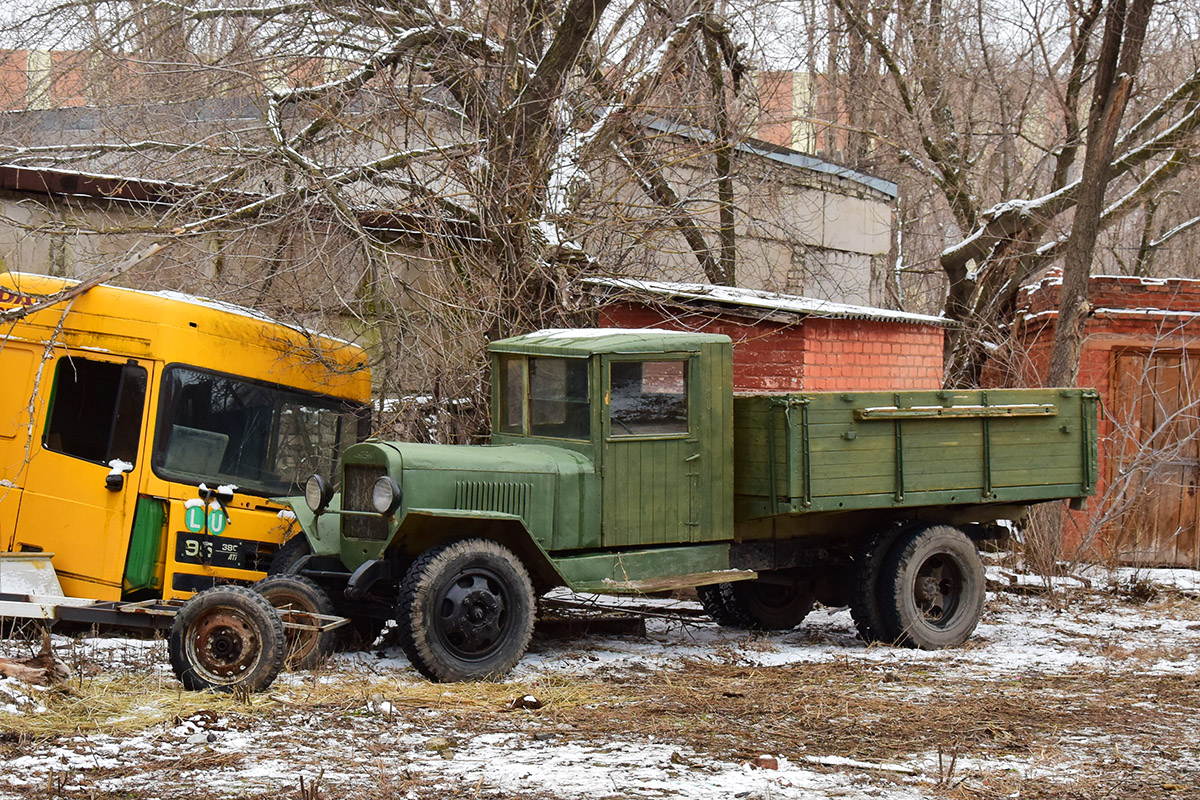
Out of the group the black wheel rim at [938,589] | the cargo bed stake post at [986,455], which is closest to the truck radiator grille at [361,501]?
the black wheel rim at [938,589]

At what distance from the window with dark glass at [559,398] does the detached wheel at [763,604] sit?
81.0 inches

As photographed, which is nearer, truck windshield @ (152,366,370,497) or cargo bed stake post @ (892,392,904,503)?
truck windshield @ (152,366,370,497)

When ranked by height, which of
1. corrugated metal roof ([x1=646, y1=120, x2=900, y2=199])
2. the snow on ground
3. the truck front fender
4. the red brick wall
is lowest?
the snow on ground

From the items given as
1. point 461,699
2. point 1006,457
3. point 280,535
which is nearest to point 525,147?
point 280,535

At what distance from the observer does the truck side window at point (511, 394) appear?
7980 mm

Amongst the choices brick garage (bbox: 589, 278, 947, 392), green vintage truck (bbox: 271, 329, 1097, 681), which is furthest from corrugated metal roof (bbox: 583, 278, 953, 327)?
green vintage truck (bbox: 271, 329, 1097, 681)

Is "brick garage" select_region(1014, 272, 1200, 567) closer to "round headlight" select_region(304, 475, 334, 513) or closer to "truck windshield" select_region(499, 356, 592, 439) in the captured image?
"truck windshield" select_region(499, 356, 592, 439)

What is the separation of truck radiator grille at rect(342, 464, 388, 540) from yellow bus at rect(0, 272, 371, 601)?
1.04 m

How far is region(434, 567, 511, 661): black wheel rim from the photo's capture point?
6.64 m

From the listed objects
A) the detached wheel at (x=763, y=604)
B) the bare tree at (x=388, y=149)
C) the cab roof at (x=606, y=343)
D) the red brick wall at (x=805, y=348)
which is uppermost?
the bare tree at (x=388, y=149)

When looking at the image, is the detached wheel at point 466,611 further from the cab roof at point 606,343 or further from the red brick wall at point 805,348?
the red brick wall at point 805,348

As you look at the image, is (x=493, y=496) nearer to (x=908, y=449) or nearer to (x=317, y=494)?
(x=317, y=494)

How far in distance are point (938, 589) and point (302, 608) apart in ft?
14.0

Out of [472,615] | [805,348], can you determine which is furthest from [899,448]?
[472,615]
